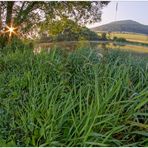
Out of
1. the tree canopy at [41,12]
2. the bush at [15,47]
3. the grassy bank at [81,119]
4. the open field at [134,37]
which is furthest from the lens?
the tree canopy at [41,12]

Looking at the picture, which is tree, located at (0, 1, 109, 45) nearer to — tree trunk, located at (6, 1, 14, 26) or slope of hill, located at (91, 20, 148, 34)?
tree trunk, located at (6, 1, 14, 26)

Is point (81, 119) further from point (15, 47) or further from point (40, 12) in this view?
point (40, 12)

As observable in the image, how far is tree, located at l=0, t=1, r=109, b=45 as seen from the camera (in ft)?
42.7

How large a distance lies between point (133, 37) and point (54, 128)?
436cm

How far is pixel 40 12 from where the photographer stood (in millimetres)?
13562

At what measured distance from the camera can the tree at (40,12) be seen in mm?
13008

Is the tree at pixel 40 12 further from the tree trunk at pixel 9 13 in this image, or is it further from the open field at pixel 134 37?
the open field at pixel 134 37

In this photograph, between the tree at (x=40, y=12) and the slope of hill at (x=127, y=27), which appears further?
the tree at (x=40, y=12)

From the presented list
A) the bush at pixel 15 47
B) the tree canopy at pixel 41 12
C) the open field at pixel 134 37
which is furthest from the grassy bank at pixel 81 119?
the tree canopy at pixel 41 12

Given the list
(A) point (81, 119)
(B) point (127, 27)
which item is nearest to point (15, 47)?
(B) point (127, 27)

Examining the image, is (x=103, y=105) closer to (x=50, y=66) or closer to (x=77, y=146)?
(x=77, y=146)

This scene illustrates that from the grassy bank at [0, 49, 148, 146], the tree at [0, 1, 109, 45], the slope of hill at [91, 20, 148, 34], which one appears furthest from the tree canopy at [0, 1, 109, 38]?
the grassy bank at [0, 49, 148, 146]

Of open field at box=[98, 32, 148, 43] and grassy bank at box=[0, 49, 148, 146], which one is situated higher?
open field at box=[98, 32, 148, 43]

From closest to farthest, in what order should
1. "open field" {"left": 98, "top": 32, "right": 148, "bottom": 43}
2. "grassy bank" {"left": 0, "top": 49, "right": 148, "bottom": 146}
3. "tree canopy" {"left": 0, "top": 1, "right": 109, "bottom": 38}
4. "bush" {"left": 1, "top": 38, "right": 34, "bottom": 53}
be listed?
1. "grassy bank" {"left": 0, "top": 49, "right": 148, "bottom": 146}
2. "open field" {"left": 98, "top": 32, "right": 148, "bottom": 43}
3. "bush" {"left": 1, "top": 38, "right": 34, "bottom": 53}
4. "tree canopy" {"left": 0, "top": 1, "right": 109, "bottom": 38}
